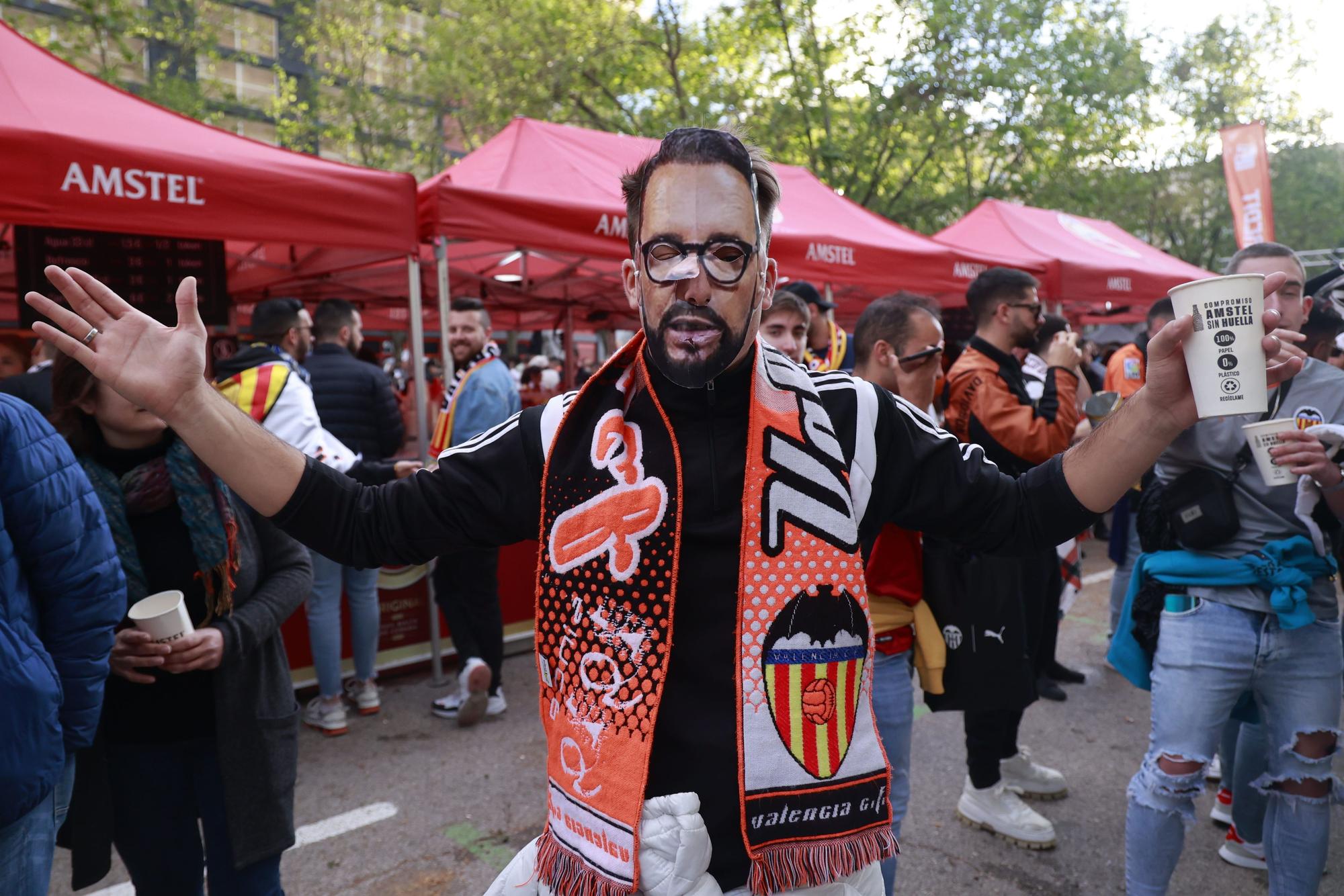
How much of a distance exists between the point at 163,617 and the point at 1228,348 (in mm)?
2183

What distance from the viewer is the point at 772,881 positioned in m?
1.31

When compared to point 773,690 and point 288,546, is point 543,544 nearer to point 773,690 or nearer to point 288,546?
point 773,690

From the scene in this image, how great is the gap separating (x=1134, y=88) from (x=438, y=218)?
16.6 metres

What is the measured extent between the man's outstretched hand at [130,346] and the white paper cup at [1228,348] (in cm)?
149

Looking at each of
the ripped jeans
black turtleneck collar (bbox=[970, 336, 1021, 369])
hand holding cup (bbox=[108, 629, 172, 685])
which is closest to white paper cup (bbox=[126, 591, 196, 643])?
hand holding cup (bbox=[108, 629, 172, 685])

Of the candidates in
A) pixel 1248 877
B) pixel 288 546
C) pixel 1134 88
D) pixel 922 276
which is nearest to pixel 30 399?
pixel 288 546

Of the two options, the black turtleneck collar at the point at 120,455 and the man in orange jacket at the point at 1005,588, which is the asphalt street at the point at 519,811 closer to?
the man in orange jacket at the point at 1005,588

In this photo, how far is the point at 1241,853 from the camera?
3.11 metres

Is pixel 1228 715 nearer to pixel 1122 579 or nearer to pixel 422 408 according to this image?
pixel 1122 579

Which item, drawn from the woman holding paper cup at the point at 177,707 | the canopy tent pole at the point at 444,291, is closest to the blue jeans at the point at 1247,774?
the woman holding paper cup at the point at 177,707

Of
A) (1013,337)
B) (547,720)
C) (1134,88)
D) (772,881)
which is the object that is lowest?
(772,881)

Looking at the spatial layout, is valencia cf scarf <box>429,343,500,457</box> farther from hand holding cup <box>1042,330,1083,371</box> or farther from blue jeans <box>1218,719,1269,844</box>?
blue jeans <box>1218,719,1269,844</box>

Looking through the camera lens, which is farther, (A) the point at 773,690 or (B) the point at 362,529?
(B) the point at 362,529

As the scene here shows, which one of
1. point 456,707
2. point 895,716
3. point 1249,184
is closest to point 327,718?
point 456,707
